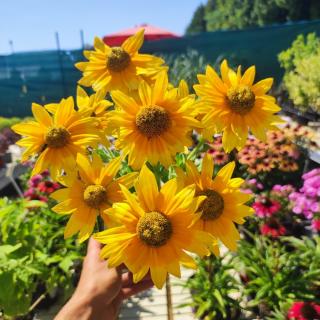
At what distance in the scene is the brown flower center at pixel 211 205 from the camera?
81 cm

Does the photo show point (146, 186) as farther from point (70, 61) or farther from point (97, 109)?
point (70, 61)

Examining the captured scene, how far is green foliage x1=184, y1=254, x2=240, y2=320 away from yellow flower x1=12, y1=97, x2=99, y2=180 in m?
2.10

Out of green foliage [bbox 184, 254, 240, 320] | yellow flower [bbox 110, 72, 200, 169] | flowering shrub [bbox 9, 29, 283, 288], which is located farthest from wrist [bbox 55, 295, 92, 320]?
green foliage [bbox 184, 254, 240, 320]

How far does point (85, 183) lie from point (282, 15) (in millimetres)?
23879

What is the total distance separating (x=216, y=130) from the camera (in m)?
0.83

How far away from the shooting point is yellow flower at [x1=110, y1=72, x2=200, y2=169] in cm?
80

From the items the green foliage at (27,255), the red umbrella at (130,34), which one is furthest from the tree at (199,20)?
the green foliage at (27,255)

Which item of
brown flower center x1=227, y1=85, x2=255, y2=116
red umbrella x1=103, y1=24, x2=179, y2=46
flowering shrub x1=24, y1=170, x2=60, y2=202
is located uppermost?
brown flower center x1=227, y1=85, x2=255, y2=116

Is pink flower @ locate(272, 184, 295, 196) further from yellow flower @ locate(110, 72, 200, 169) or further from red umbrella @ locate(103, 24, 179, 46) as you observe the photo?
red umbrella @ locate(103, 24, 179, 46)

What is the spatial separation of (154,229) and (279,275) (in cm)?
233

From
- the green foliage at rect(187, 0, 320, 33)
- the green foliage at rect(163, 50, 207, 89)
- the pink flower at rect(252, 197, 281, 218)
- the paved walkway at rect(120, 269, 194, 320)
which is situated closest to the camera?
the paved walkway at rect(120, 269, 194, 320)

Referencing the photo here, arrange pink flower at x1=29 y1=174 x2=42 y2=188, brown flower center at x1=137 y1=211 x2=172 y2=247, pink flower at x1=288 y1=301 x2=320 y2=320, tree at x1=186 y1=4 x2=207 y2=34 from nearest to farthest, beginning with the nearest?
brown flower center at x1=137 y1=211 x2=172 y2=247 → pink flower at x1=288 y1=301 x2=320 y2=320 → pink flower at x1=29 y1=174 x2=42 y2=188 → tree at x1=186 y1=4 x2=207 y2=34

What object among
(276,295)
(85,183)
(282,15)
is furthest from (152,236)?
(282,15)

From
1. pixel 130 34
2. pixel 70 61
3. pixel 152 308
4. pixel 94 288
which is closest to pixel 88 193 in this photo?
pixel 94 288
